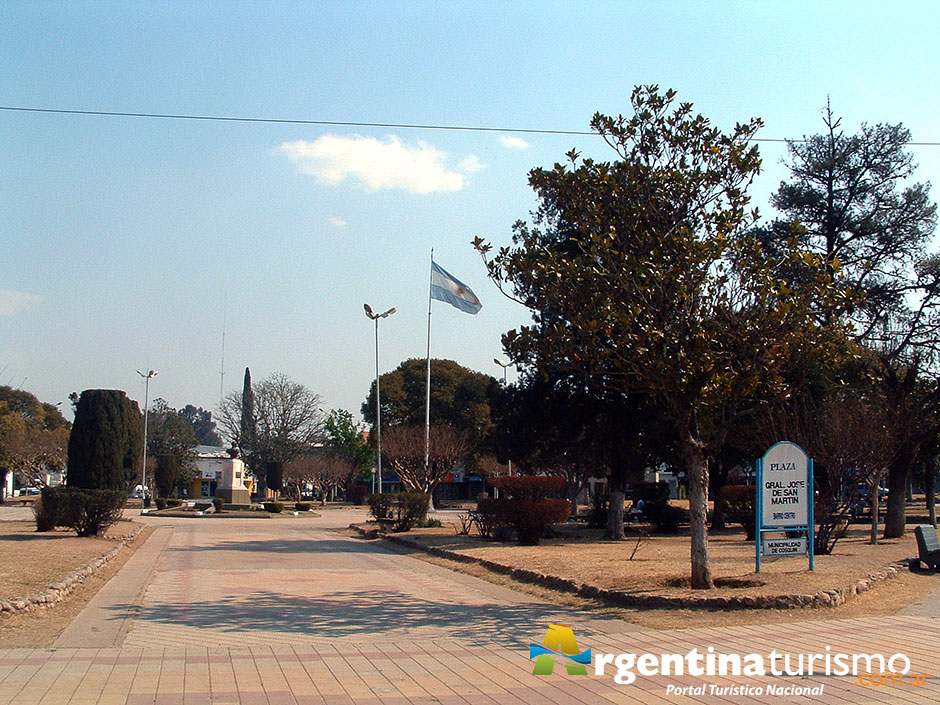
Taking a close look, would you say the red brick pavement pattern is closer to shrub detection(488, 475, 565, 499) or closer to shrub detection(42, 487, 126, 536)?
shrub detection(488, 475, 565, 499)

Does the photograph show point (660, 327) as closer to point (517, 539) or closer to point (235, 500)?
point (517, 539)

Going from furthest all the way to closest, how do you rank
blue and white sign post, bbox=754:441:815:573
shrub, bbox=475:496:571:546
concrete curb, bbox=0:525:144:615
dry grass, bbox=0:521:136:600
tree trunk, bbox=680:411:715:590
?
1. shrub, bbox=475:496:571:546
2. blue and white sign post, bbox=754:441:815:573
3. dry grass, bbox=0:521:136:600
4. tree trunk, bbox=680:411:715:590
5. concrete curb, bbox=0:525:144:615

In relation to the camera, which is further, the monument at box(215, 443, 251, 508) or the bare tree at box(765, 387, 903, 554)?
the monument at box(215, 443, 251, 508)

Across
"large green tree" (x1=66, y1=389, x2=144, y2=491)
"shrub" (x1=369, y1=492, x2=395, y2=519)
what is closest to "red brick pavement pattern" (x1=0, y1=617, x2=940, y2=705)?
"large green tree" (x1=66, y1=389, x2=144, y2=491)

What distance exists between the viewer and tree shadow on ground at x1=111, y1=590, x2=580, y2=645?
1047cm

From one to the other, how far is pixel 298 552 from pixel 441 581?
8.49 m

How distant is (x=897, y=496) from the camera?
2650 cm

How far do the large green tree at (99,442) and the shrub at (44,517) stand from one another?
1.68 m

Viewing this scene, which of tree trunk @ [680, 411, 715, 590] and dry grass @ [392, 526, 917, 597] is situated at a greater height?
tree trunk @ [680, 411, 715, 590]

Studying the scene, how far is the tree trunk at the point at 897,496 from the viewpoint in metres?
25.8

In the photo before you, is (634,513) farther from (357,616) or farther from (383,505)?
(357,616)

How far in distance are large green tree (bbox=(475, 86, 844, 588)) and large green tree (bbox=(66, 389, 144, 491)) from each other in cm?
1866

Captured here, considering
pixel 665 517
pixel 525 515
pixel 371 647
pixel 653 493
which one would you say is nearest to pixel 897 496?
pixel 665 517

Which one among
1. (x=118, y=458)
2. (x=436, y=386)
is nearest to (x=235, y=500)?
(x=436, y=386)
